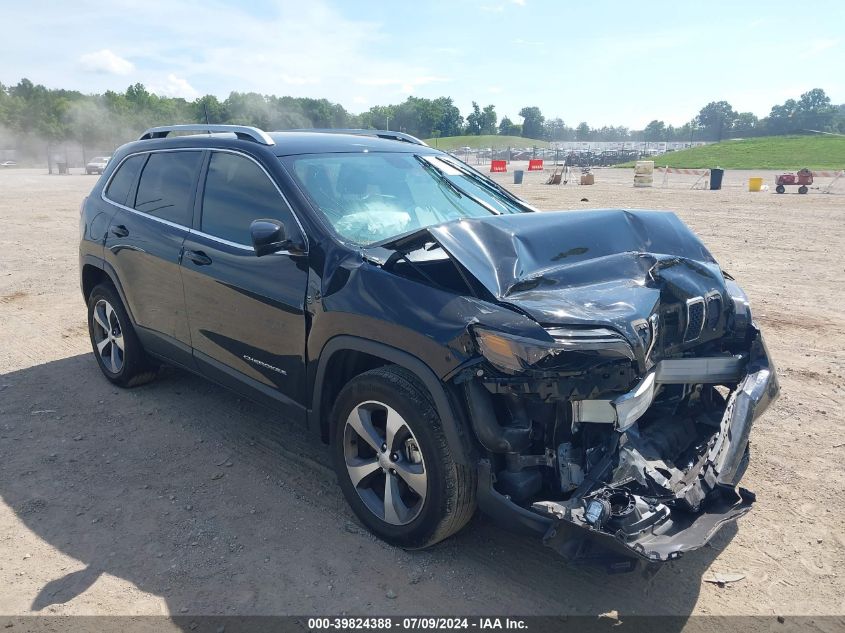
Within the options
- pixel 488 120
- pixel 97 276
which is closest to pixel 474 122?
pixel 488 120

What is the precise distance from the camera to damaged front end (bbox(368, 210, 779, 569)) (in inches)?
101

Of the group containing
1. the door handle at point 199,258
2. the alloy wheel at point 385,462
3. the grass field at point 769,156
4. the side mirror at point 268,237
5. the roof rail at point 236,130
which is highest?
the grass field at point 769,156

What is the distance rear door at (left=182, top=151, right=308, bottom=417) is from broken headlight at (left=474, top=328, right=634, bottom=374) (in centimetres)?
122

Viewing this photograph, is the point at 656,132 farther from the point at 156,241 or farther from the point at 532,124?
the point at 156,241

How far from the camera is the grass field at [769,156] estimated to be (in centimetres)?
5156

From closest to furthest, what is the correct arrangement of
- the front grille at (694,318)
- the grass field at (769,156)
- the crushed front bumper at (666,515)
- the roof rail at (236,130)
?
the crushed front bumper at (666,515), the front grille at (694,318), the roof rail at (236,130), the grass field at (769,156)

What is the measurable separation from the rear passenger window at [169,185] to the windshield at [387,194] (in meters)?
0.98

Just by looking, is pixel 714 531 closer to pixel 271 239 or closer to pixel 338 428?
pixel 338 428

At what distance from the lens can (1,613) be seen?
9.29 ft

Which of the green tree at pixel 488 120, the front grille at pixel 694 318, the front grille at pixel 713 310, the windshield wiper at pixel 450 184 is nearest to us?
the front grille at pixel 694 318

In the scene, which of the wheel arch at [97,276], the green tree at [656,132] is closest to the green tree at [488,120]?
the green tree at [656,132]

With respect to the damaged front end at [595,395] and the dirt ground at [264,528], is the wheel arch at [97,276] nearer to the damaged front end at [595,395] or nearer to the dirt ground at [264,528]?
the dirt ground at [264,528]

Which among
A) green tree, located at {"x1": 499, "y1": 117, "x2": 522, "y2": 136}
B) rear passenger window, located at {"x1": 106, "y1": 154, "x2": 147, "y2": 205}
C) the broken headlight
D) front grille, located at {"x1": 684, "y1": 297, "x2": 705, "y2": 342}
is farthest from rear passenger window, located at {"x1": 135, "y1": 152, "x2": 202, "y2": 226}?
green tree, located at {"x1": 499, "y1": 117, "x2": 522, "y2": 136}

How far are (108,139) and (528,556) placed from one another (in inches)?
3333
